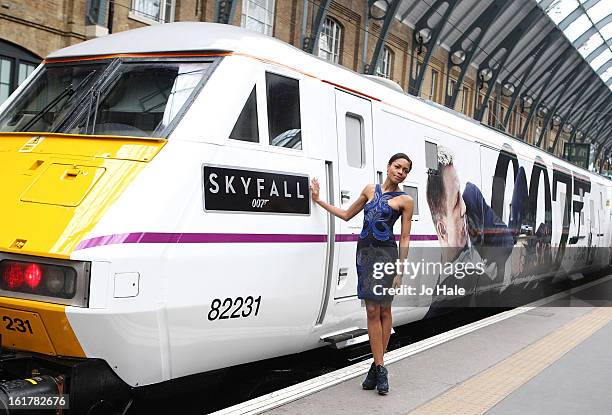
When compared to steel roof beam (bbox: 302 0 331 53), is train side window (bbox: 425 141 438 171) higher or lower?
lower

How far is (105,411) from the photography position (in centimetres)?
496

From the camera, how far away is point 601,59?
1695 inches

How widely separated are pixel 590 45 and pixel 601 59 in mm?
4301

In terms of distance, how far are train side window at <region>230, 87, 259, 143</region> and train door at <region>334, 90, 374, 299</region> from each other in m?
1.13

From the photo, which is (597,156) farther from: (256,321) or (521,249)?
(256,321)

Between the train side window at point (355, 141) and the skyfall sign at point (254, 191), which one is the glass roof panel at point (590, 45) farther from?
the skyfall sign at point (254, 191)

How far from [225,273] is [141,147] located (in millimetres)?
1050

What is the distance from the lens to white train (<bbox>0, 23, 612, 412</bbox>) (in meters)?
4.18

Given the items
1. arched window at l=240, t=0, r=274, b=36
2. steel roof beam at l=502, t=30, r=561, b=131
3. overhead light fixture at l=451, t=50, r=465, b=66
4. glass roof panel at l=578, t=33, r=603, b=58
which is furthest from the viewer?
glass roof panel at l=578, t=33, r=603, b=58

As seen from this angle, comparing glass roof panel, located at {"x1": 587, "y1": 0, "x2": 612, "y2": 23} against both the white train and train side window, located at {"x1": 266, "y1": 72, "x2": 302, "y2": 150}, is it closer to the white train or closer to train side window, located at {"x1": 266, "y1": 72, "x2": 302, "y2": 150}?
the white train

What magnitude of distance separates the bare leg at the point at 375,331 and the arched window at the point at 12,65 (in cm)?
1105

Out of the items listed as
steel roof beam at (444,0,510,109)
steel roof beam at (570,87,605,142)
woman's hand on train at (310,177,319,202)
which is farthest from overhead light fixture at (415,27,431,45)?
steel roof beam at (570,87,605,142)

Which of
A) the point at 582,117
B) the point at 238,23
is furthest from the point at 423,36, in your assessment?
the point at 582,117

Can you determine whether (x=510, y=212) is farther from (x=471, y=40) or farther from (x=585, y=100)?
(x=585, y=100)
